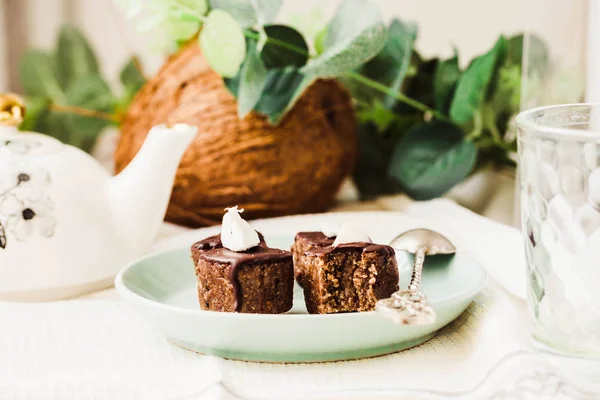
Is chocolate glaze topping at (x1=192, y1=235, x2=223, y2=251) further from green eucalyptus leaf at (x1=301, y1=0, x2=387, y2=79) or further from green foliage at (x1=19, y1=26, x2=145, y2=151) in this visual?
green foliage at (x1=19, y1=26, x2=145, y2=151)

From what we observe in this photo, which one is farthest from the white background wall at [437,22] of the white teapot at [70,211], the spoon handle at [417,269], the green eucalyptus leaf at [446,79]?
the white teapot at [70,211]

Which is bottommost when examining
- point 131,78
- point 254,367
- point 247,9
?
point 254,367

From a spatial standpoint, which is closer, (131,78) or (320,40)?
(320,40)

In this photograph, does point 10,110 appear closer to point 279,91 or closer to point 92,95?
point 279,91

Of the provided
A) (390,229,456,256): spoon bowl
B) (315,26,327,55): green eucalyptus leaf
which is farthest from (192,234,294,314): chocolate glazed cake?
(315,26,327,55): green eucalyptus leaf

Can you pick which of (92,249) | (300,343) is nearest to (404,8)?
(92,249)

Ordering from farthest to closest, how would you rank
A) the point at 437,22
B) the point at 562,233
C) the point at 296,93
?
the point at 437,22, the point at 296,93, the point at 562,233

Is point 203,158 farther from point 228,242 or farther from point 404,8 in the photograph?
point 404,8

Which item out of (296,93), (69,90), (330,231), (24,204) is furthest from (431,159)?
(69,90)
